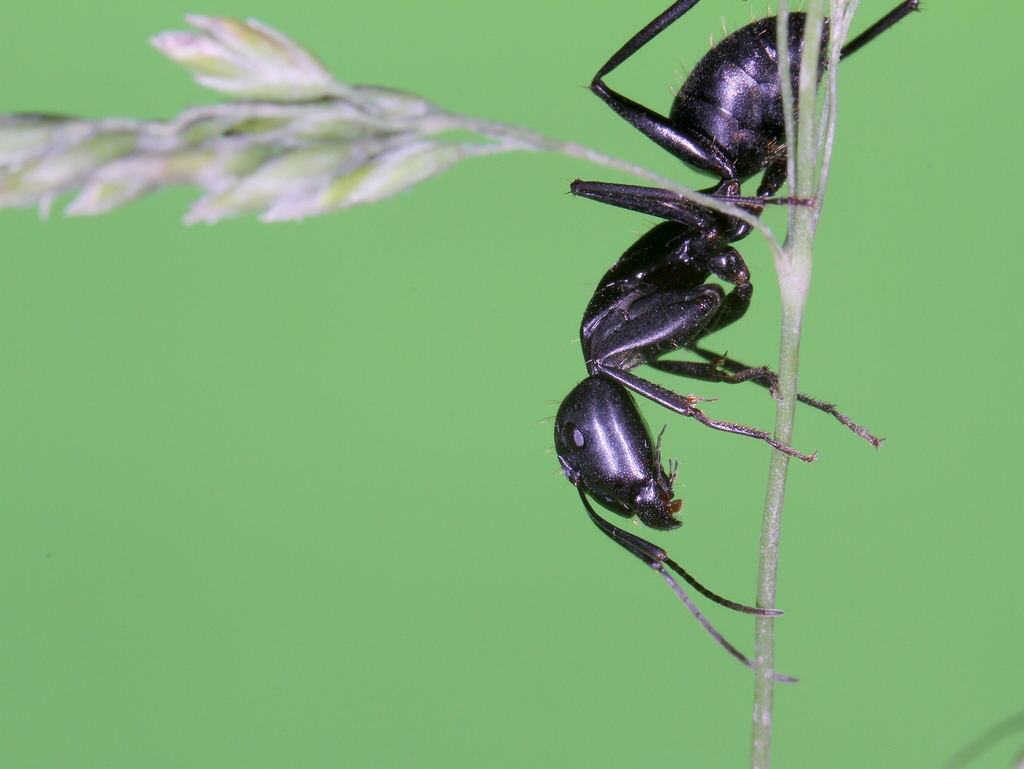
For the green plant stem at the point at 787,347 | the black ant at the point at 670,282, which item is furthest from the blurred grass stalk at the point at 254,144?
the black ant at the point at 670,282

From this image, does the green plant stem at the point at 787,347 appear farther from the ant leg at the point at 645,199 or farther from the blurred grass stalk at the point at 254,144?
the ant leg at the point at 645,199

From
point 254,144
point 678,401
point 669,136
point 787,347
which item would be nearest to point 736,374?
point 678,401

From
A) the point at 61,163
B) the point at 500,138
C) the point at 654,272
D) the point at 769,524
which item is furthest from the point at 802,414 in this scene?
the point at 61,163

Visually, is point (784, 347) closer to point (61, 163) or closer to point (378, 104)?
point (378, 104)

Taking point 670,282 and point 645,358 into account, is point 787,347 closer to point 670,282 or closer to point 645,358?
point 645,358

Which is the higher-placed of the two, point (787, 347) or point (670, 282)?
point (670, 282)

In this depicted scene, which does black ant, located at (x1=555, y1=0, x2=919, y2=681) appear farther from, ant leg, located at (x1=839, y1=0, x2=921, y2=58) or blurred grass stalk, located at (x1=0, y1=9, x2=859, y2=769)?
blurred grass stalk, located at (x1=0, y1=9, x2=859, y2=769)

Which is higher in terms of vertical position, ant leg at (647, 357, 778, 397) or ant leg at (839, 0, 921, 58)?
ant leg at (839, 0, 921, 58)

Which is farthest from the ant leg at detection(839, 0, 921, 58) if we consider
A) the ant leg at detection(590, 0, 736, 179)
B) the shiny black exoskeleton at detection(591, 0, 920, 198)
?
the ant leg at detection(590, 0, 736, 179)
